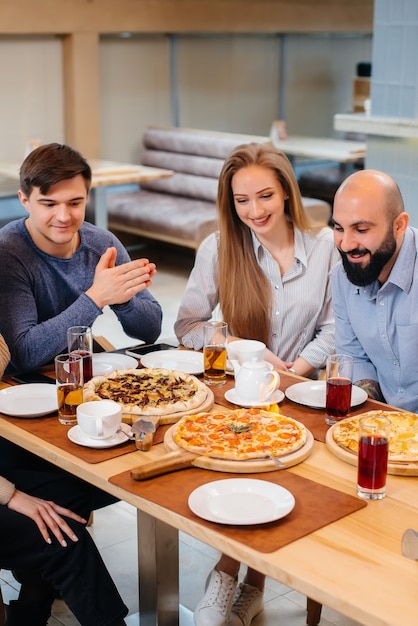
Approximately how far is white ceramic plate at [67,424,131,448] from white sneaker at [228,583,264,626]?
75 cm

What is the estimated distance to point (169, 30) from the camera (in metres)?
7.92

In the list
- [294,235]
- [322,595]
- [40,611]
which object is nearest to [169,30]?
[294,235]

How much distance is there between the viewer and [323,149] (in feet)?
25.3

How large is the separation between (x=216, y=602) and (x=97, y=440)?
0.67 metres

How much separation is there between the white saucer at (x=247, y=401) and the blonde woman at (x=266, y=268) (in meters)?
0.55

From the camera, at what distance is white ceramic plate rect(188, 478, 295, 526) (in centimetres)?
179

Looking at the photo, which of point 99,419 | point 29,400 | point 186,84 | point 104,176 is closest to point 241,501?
point 99,419

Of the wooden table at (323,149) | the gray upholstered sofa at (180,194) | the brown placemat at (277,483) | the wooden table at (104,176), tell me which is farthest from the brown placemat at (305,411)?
the wooden table at (323,149)

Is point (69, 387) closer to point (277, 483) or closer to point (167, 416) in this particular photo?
point (167, 416)

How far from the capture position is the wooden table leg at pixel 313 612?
2682 mm

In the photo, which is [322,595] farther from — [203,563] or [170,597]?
[203,563]

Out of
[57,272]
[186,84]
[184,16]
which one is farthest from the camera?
[186,84]

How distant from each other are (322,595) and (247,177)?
1.76 meters

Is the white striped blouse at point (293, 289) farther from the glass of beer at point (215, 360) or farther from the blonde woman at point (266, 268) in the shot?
the glass of beer at point (215, 360)
